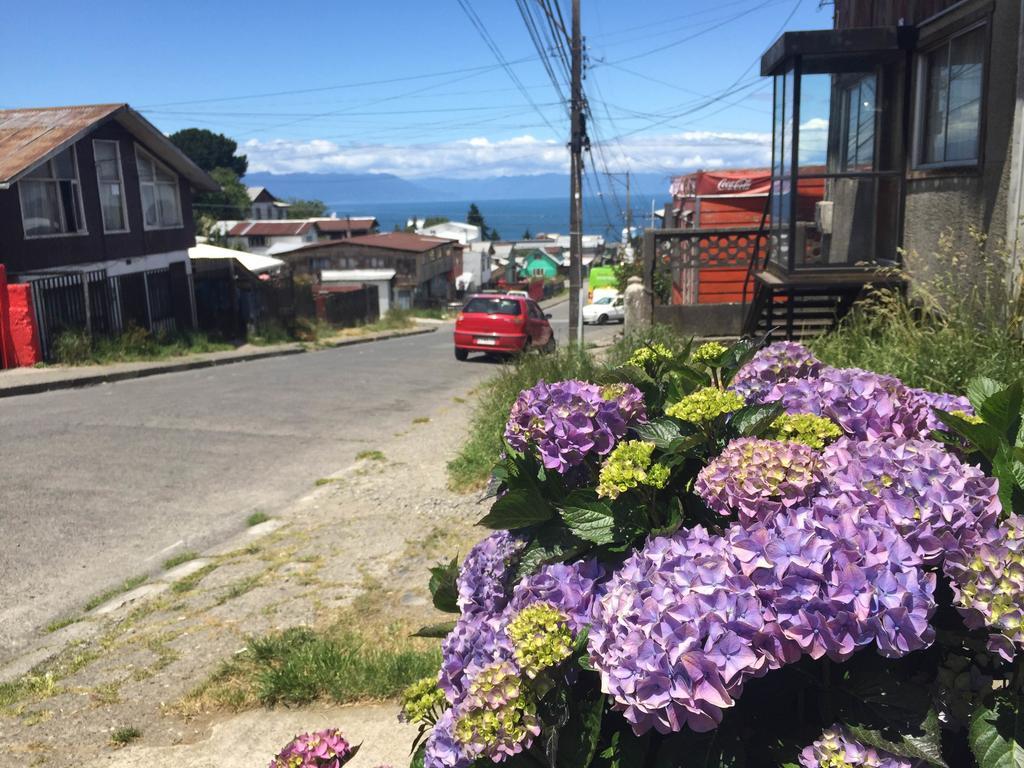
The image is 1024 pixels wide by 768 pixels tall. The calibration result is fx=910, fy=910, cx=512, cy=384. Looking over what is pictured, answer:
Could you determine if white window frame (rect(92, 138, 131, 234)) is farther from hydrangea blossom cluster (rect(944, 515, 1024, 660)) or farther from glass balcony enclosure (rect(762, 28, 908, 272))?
hydrangea blossom cluster (rect(944, 515, 1024, 660))

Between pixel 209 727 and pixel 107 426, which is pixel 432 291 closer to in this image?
pixel 107 426

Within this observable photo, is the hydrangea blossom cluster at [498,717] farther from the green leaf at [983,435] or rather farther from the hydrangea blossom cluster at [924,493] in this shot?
the green leaf at [983,435]

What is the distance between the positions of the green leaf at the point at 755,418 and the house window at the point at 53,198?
2057 cm

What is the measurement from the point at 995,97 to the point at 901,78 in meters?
2.14

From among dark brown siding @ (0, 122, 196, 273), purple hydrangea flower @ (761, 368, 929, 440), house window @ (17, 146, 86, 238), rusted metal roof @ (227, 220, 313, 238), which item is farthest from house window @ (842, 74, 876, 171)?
rusted metal roof @ (227, 220, 313, 238)

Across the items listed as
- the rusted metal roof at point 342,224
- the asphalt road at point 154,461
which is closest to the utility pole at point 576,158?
the asphalt road at point 154,461

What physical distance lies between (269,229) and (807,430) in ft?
285

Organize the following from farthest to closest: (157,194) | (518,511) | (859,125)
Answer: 1. (157,194)
2. (859,125)
3. (518,511)

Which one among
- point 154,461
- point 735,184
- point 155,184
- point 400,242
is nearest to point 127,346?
point 155,184

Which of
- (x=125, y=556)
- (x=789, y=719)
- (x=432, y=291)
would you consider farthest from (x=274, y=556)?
(x=432, y=291)

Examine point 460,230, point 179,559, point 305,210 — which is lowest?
point 460,230

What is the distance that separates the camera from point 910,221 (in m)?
9.30

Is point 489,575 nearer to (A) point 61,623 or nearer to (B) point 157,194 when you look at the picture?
(A) point 61,623

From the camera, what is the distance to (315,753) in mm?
2004
